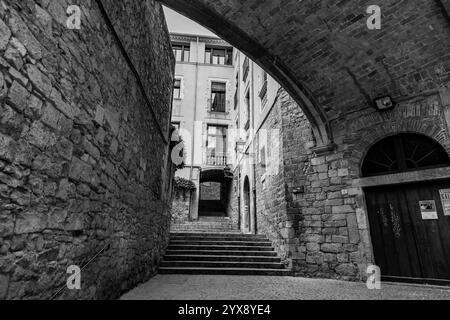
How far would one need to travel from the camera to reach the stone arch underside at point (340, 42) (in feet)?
12.8

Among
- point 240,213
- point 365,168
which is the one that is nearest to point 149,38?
point 365,168

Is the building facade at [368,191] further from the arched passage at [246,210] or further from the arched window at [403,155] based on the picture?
the arched passage at [246,210]

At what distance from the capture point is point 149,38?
4.30 meters

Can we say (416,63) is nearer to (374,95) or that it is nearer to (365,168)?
(374,95)

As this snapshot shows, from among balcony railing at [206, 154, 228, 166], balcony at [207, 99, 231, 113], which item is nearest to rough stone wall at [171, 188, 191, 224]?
balcony railing at [206, 154, 228, 166]

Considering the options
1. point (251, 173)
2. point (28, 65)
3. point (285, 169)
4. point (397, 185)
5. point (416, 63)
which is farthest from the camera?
point (251, 173)

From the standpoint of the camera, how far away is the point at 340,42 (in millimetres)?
4410

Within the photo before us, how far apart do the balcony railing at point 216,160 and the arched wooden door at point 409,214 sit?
908 centimetres

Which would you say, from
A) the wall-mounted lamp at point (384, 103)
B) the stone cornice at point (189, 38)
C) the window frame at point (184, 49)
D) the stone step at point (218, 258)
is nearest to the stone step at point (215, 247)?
the stone step at point (218, 258)

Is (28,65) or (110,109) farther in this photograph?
(110,109)

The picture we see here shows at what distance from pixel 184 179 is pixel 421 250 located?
9557 millimetres

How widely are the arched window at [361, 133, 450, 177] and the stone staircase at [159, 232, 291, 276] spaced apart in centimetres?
284

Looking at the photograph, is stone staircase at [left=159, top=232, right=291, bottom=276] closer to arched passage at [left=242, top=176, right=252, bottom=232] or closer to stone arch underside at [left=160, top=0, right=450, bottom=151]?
arched passage at [left=242, top=176, right=252, bottom=232]

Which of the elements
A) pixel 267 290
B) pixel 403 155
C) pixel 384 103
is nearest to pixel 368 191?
pixel 403 155
